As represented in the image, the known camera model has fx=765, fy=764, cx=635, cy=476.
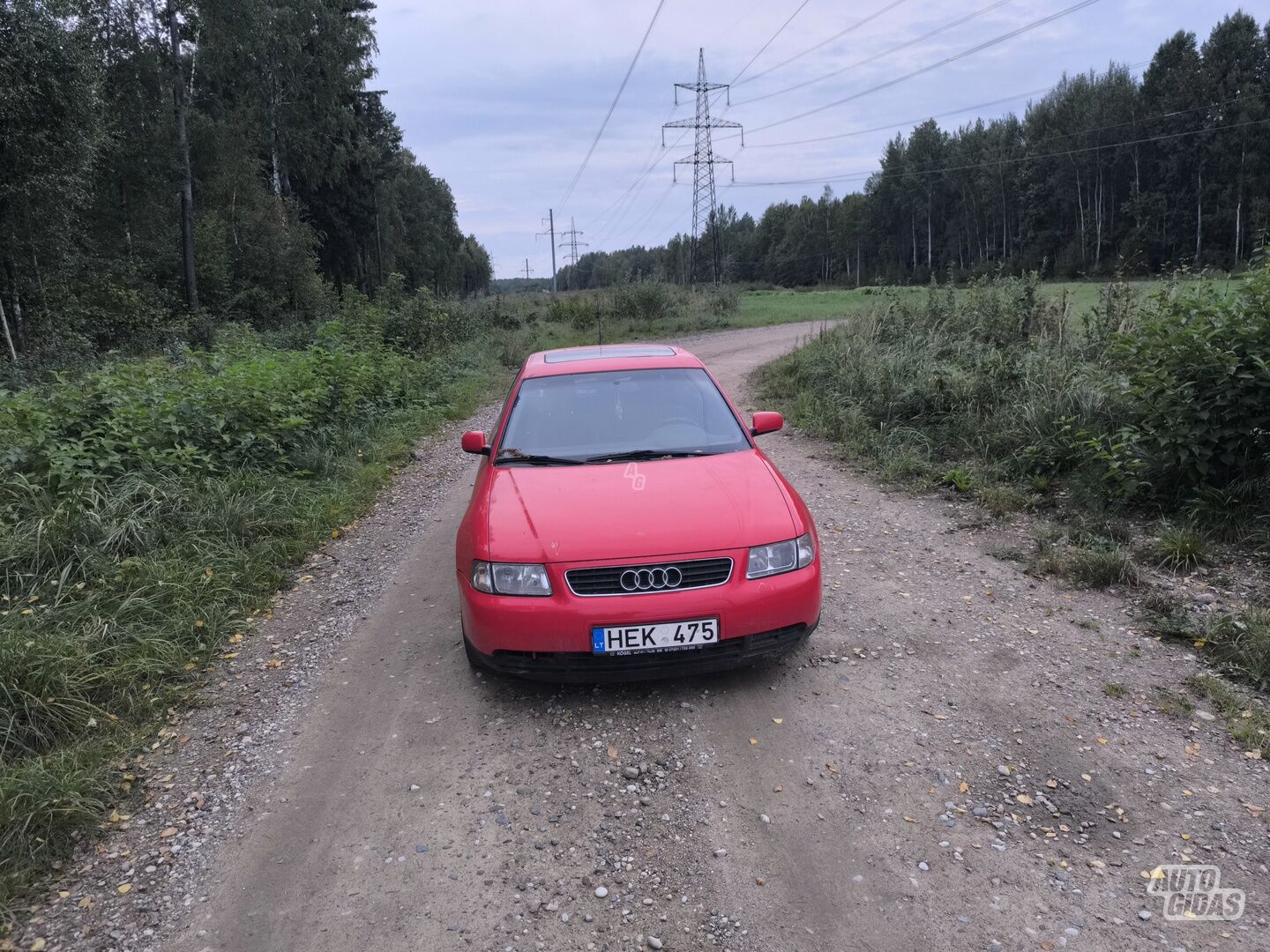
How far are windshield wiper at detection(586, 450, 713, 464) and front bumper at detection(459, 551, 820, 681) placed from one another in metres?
0.99

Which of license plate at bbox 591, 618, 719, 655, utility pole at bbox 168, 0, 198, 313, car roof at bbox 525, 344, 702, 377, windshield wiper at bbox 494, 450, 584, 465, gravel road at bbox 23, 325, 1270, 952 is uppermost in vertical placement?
utility pole at bbox 168, 0, 198, 313

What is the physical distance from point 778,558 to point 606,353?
251cm

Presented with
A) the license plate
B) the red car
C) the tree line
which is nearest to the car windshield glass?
the red car

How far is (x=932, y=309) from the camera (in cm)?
1266

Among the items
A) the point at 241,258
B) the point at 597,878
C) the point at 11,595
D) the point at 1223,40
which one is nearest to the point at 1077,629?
the point at 597,878

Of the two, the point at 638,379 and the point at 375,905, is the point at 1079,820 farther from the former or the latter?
the point at 638,379

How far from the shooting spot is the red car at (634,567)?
11.0 feet

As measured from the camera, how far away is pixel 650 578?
3.39 m

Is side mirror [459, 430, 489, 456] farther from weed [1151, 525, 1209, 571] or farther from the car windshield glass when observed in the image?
weed [1151, 525, 1209, 571]

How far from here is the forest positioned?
142 feet

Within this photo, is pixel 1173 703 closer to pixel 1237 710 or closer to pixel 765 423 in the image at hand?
pixel 1237 710

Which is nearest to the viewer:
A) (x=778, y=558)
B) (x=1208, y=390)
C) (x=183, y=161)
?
(x=778, y=558)

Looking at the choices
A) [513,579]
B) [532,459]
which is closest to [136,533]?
Answer: [532,459]

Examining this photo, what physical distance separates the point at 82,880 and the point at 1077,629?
4.82m
